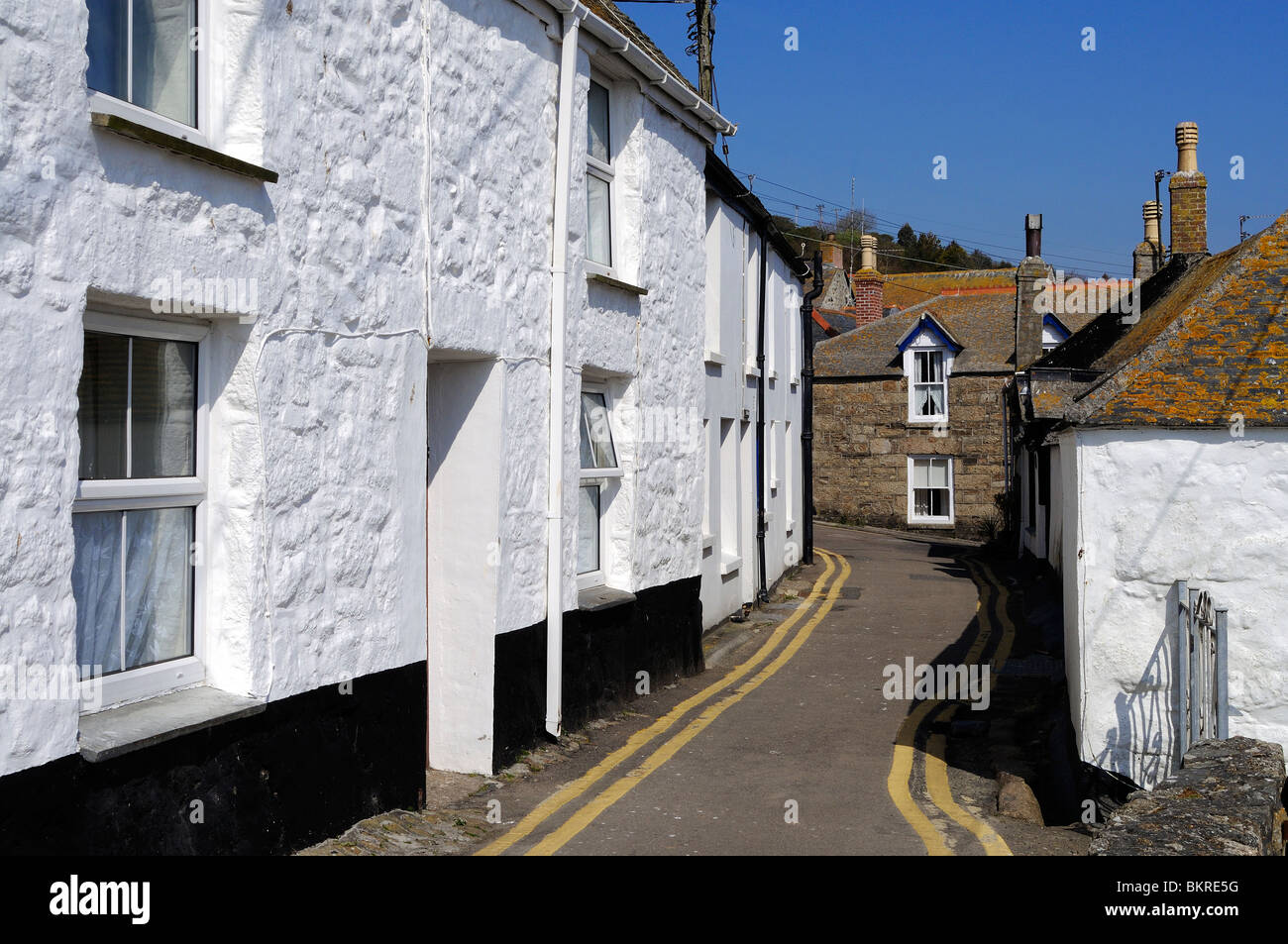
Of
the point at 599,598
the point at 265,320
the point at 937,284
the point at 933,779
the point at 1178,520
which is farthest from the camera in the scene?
the point at 937,284

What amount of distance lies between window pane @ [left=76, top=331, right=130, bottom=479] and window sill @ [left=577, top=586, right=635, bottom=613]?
5104 mm

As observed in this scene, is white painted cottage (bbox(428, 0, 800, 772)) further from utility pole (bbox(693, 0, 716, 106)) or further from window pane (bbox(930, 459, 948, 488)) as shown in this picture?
window pane (bbox(930, 459, 948, 488))

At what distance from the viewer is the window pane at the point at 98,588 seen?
16.2 ft

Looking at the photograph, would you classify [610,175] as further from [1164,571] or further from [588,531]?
[1164,571]

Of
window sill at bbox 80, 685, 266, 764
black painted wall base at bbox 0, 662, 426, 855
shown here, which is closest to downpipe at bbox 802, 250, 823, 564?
→ black painted wall base at bbox 0, 662, 426, 855

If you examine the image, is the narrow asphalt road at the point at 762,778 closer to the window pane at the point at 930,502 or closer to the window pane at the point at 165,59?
the window pane at the point at 165,59

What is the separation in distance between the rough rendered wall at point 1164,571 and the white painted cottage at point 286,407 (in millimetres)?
4121

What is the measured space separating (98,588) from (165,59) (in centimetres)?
253

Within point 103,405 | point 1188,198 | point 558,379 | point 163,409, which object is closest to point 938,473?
point 1188,198

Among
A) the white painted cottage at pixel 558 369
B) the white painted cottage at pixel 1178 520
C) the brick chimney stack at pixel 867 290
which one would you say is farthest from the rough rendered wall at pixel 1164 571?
the brick chimney stack at pixel 867 290

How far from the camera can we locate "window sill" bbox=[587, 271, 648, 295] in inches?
400

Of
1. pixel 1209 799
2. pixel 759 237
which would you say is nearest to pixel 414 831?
pixel 1209 799

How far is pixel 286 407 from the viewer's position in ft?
19.6
